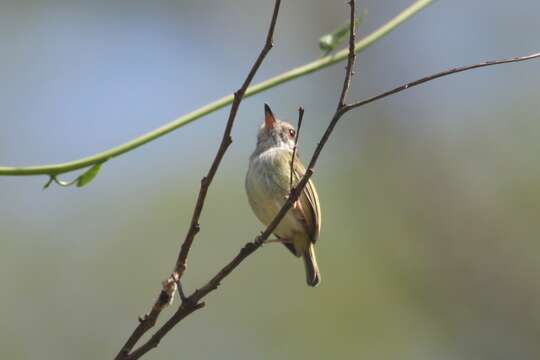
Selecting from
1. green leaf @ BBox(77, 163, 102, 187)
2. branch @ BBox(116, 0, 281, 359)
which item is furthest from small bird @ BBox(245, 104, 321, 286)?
branch @ BBox(116, 0, 281, 359)

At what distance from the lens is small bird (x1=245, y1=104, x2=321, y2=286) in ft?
15.7

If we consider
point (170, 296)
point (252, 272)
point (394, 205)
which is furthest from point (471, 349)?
point (170, 296)

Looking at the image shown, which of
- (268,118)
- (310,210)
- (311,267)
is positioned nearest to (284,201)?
(310,210)

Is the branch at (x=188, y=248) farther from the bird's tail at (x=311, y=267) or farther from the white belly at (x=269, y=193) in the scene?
the bird's tail at (x=311, y=267)

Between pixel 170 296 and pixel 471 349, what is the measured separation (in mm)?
7520

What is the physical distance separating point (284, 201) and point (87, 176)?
73.5 inches

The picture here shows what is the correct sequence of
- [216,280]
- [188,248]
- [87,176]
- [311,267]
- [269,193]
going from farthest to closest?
1. [311,267]
2. [269,193]
3. [87,176]
4. [216,280]
5. [188,248]

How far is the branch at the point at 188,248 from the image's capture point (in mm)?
2350

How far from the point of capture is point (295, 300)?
8844 mm

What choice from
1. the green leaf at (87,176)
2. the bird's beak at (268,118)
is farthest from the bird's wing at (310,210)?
the green leaf at (87,176)

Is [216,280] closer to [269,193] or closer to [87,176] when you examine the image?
[87,176]

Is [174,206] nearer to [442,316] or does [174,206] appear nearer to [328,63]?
[442,316]

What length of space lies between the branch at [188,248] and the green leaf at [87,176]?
600 millimetres

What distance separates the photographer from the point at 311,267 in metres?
5.07
